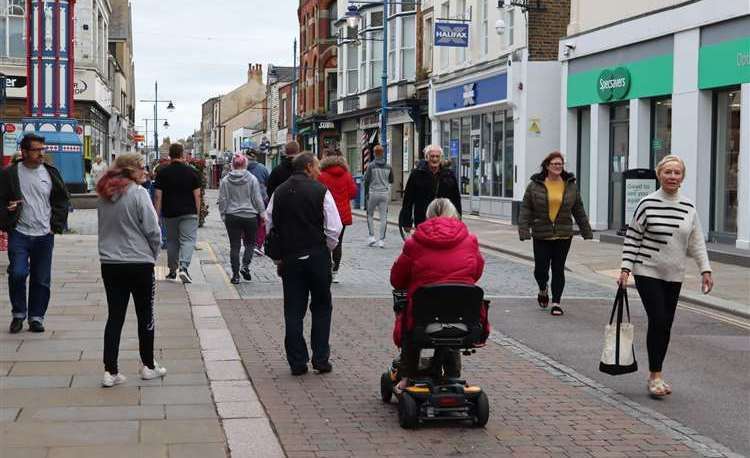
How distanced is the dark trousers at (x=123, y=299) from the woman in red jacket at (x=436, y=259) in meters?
1.96

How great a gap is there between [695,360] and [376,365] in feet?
9.25

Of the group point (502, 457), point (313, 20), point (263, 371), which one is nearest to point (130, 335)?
point (263, 371)

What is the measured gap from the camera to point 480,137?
32250 millimetres

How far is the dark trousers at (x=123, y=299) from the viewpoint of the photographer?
7.39 m

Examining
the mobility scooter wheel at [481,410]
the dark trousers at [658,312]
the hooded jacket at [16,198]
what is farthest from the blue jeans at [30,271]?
the dark trousers at [658,312]

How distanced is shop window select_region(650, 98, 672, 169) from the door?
1.11 metres

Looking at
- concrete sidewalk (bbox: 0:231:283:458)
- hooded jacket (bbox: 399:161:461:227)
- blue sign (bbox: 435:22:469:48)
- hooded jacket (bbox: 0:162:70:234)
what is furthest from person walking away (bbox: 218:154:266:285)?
blue sign (bbox: 435:22:469:48)

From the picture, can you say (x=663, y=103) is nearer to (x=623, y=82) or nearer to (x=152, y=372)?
(x=623, y=82)

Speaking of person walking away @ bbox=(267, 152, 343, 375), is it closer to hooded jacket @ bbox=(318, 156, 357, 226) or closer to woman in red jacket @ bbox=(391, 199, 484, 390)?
woman in red jacket @ bbox=(391, 199, 484, 390)

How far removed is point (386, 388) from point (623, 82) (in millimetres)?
17071

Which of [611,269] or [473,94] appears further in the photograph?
[473,94]

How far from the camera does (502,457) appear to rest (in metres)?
5.84

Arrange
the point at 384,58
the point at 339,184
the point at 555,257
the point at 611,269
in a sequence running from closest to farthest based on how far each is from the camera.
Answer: the point at 555,257 < the point at 339,184 < the point at 611,269 < the point at 384,58

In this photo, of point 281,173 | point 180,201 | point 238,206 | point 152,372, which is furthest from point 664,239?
point 281,173
